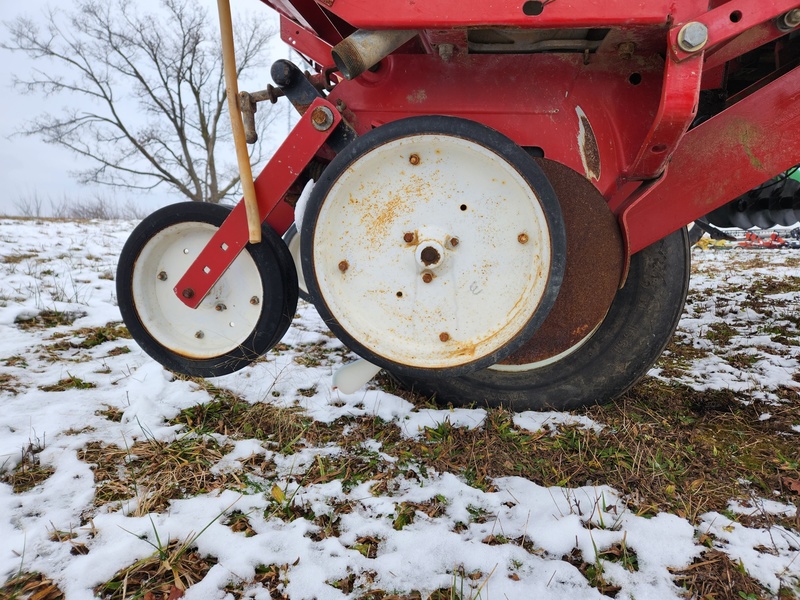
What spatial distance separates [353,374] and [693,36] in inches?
62.5

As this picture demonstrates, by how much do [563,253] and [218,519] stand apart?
1.30m

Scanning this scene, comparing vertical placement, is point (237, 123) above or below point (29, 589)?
above

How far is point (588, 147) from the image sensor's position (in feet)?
5.79

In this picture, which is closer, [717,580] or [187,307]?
[717,580]

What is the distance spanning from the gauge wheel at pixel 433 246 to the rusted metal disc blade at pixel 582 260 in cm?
28

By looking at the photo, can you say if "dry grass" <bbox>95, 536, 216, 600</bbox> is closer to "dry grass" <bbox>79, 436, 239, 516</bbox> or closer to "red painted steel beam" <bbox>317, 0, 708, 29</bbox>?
"dry grass" <bbox>79, 436, 239, 516</bbox>

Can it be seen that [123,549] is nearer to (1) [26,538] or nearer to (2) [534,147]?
(1) [26,538]

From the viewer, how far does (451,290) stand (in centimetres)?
160

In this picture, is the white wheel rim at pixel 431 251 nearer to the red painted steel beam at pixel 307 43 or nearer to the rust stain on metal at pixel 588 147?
the rust stain on metal at pixel 588 147

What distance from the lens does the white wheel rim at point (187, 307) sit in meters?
1.94

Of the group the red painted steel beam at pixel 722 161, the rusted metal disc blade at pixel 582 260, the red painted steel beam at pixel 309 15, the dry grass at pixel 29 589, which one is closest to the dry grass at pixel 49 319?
the dry grass at pixel 29 589

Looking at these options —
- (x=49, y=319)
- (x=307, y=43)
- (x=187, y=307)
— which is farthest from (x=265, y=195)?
(x=49, y=319)

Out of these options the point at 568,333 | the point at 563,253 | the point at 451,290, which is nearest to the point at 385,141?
the point at 451,290

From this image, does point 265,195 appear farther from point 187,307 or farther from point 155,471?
point 155,471
